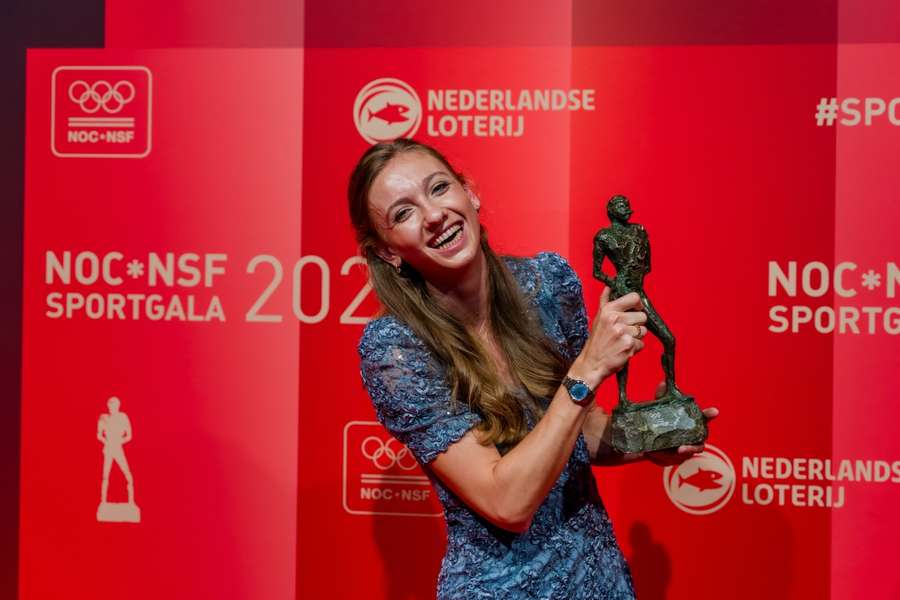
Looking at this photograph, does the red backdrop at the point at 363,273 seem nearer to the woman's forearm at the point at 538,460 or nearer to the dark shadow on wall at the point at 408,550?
the dark shadow on wall at the point at 408,550

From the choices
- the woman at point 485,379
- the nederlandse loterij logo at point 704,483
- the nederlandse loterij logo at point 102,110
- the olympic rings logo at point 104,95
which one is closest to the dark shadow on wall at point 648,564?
the nederlandse loterij logo at point 704,483

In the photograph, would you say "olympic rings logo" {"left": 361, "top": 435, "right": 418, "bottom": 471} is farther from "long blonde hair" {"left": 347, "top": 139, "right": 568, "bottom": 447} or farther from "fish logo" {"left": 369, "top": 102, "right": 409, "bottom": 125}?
"long blonde hair" {"left": 347, "top": 139, "right": 568, "bottom": 447}

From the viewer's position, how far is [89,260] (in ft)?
8.95

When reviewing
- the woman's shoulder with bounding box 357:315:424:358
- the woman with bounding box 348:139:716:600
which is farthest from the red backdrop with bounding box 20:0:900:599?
the woman's shoulder with bounding box 357:315:424:358

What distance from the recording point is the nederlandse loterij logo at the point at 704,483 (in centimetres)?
258

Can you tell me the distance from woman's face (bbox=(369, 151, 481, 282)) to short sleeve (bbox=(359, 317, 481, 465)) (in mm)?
146

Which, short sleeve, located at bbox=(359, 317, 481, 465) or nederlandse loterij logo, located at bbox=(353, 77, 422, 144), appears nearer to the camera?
short sleeve, located at bbox=(359, 317, 481, 465)

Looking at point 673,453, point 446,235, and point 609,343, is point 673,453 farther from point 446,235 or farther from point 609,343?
point 446,235

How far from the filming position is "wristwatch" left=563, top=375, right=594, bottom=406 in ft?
4.69

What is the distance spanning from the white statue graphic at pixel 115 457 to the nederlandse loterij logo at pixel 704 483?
1.57 meters

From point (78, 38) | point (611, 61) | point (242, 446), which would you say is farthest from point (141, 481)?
point (611, 61)

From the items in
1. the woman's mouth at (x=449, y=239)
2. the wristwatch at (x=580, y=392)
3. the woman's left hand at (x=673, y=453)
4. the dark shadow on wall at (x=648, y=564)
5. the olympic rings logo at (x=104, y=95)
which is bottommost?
the dark shadow on wall at (x=648, y=564)

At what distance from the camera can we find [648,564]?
2.63m

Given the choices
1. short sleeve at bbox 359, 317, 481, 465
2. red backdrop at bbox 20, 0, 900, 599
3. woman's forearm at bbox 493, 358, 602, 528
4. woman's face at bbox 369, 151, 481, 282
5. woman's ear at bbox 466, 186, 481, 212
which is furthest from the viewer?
red backdrop at bbox 20, 0, 900, 599
